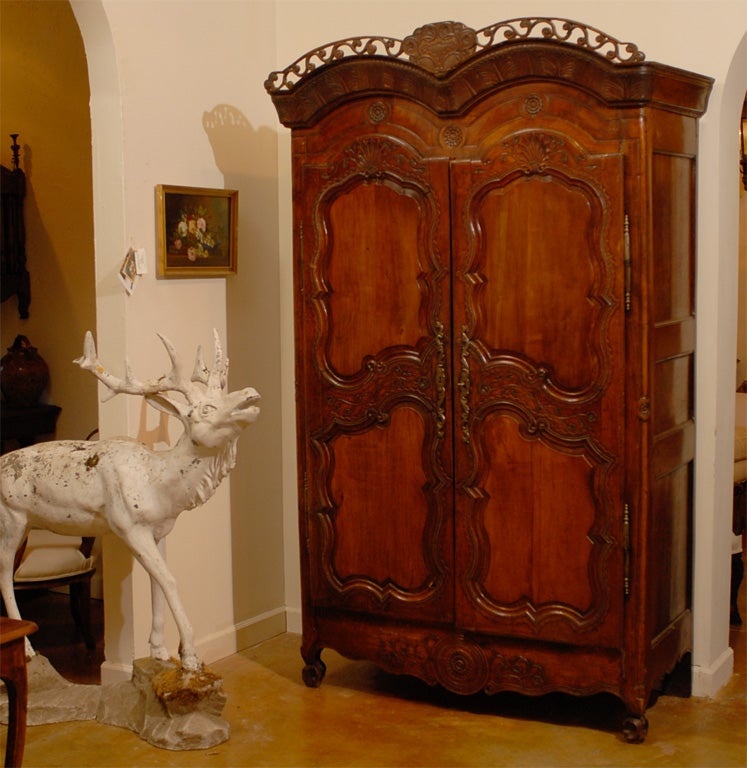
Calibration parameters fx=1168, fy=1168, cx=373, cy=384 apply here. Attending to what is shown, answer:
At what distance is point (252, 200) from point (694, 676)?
2.49 metres

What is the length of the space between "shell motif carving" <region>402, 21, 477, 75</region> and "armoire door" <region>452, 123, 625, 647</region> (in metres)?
0.31

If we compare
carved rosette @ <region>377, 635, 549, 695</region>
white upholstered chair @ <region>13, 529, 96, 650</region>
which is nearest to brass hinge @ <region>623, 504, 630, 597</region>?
carved rosette @ <region>377, 635, 549, 695</region>

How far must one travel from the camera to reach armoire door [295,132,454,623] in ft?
12.9

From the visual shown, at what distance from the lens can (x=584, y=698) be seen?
13.9ft

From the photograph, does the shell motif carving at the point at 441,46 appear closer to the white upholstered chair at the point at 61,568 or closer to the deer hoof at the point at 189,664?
the deer hoof at the point at 189,664

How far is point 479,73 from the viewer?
3.76 meters

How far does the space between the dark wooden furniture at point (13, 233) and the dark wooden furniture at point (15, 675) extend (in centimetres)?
294

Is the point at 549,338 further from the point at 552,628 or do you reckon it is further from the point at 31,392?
the point at 31,392

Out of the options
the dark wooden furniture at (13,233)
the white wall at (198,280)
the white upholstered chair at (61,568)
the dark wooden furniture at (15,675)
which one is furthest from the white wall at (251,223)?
the dark wooden furniture at (13,233)

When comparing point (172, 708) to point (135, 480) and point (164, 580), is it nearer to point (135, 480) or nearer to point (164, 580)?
point (164, 580)

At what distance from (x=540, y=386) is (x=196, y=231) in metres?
1.48

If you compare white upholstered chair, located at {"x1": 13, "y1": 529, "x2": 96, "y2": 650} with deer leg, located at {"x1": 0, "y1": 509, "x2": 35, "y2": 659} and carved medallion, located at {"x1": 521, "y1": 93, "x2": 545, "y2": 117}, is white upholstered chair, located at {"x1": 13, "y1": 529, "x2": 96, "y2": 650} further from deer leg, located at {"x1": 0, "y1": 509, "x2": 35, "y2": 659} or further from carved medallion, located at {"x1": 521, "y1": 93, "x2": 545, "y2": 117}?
carved medallion, located at {"x1": 521, "y1": 93, "x2": 545, "y2": 117}

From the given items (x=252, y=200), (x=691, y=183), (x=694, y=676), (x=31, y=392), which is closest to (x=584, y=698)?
(x=694, y=676)

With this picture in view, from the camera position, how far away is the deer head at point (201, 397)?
3.66 metres
